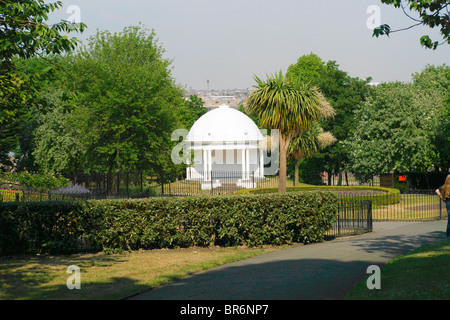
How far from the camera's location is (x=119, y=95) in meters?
31.1

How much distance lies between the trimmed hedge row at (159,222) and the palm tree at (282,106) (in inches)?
364

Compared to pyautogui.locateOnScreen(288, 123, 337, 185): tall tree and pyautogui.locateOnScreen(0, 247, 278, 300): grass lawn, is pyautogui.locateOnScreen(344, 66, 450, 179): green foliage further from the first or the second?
pyautogui.locateOnScreen(0, 247, 278, 300): grass lawn

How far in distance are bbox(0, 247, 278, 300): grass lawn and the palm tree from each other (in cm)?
1087

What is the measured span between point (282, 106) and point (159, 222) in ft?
39.1

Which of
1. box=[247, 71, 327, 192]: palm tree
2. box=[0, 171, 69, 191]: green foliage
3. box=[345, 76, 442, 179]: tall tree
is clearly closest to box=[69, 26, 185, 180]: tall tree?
box=[0, 171, 69, 191]: green foliage

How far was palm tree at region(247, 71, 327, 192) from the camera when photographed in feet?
77.2

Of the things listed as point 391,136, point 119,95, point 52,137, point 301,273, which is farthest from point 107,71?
point 301,273

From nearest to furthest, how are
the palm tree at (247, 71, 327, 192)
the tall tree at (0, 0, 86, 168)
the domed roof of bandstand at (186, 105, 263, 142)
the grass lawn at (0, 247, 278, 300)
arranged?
the grass lawn at (0, 247, 278, 300), the tall tree at (0, 0, 86, 168), the palm tree at (247, 71, 327, 192), the domed roof of bandstand at (186, 105, 263, 142)

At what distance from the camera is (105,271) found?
10547mm

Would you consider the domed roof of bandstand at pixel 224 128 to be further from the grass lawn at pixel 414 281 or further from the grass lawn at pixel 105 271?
the grass lawn at pixel 414 281

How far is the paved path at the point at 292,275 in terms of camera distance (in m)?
7.75

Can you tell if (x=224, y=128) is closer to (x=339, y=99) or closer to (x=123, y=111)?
(x=339, y=99)

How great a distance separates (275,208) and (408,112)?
3068cm

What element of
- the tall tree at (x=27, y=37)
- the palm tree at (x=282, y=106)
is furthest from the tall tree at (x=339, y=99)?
the tall tree at (x=27, y=37)
